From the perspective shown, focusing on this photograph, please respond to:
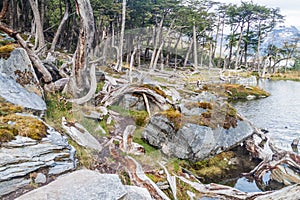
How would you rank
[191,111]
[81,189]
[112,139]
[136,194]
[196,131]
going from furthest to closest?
1. [191,111]
2. [196,131]
3. [112,139]
4. [136,194]
5. [81,189]

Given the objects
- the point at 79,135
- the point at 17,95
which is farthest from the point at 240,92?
the point at 17,95

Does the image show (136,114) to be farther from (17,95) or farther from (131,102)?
(17,95)

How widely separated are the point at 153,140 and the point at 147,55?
13.4 m

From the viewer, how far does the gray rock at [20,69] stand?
199 inches

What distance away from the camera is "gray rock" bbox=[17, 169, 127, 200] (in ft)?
9.77

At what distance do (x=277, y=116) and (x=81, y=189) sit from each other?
1264 centimetres

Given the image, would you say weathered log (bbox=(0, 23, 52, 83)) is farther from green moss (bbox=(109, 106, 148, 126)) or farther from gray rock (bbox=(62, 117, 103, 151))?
green moss (bbox=(109, 106, 148, 126))

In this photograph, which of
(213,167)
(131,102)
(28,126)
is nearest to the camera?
(28,126)

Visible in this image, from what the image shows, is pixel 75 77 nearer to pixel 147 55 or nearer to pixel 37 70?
pixel 37 70

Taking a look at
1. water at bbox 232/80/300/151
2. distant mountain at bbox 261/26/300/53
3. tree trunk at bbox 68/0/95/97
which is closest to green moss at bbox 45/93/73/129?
tree trunk at bbox 68/0/95/97

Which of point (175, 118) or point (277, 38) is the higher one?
point (277, 38)

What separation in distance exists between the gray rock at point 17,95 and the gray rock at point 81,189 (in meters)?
1.79

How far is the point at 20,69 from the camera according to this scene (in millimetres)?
5219

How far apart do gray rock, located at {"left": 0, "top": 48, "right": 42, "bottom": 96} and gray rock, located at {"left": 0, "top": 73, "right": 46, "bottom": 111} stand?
137 mm
